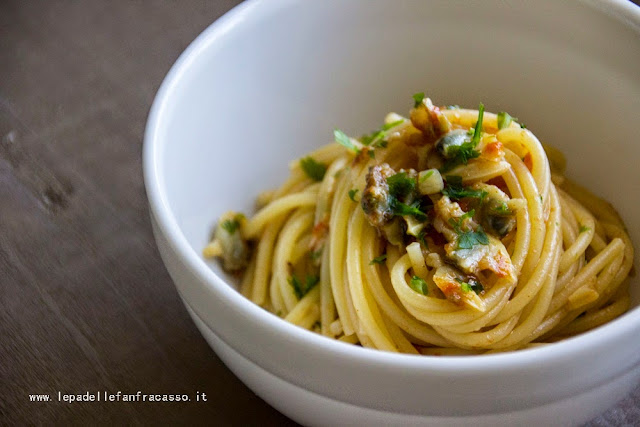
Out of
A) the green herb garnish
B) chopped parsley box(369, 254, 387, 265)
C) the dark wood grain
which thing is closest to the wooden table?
the dark wood grain

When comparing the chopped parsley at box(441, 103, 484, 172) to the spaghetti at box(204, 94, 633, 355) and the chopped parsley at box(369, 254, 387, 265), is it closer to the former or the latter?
the spaghetti at box(204, 94, 633, 355)

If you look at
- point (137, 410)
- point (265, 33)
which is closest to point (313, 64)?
point (265, 33)

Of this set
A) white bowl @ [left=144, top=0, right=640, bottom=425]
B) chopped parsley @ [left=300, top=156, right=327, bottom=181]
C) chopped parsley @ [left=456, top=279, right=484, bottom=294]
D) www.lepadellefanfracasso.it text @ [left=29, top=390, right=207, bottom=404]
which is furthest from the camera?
chopped parsley @ [left=300, top=156, right=327, bottom=181]

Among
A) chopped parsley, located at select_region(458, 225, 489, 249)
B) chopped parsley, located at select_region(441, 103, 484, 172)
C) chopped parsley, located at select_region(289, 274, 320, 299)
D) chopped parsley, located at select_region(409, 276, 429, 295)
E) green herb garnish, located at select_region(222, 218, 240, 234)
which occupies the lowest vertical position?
green herb garnish, located at select_region(222, 218, 240, 234)

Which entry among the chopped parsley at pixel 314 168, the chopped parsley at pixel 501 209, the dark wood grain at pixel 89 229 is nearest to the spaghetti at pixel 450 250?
the chopped parsley at pixel 501 209

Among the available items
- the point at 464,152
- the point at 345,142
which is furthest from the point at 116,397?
the point at 464,152

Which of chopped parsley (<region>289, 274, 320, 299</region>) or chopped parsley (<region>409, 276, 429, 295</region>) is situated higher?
chopped parsley (<region>409, 276, 429, 295</region>)
